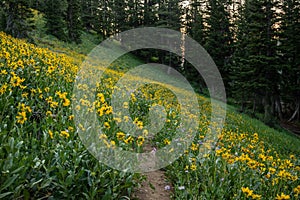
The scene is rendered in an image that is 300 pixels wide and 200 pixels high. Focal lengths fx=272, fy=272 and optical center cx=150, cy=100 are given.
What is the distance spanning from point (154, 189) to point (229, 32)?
35104 mm

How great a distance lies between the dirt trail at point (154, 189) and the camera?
4.18 m

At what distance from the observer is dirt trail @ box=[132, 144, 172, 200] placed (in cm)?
418

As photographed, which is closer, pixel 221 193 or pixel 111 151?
pixel 111 151

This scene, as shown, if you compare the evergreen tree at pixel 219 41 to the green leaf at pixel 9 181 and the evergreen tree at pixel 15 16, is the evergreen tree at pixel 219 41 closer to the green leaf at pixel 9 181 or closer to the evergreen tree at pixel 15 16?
the evergreen tree at pixel 15 16

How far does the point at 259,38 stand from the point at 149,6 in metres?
30.7

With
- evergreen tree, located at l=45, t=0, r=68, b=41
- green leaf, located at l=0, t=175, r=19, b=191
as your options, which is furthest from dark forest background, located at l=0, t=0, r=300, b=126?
green leaf, located at l=0, t=175, r=19, b=191

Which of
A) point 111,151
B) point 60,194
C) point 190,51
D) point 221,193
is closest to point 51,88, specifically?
point 111,151

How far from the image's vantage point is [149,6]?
48.9 meters

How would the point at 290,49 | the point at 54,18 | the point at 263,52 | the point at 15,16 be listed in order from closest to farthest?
1. the point at 15,16
2. the point at 263,52
3. the point at 290,49
4. the point at 54,18

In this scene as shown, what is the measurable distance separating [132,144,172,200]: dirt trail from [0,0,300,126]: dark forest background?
542 inches

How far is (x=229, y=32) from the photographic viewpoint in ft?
119

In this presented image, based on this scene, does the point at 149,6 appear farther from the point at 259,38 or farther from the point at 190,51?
the point at 259,38

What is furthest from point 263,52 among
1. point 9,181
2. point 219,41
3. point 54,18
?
point 9,181

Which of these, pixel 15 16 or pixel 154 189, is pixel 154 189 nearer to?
pixel 154 189
